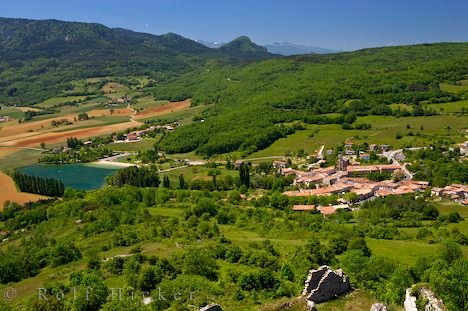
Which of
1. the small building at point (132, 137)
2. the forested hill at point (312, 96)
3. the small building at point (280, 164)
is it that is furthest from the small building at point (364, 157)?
the small building at point (132, 137)

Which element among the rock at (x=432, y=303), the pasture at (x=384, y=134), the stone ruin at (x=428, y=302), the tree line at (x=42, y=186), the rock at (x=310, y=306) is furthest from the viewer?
the pasture at (x=384, y=134)

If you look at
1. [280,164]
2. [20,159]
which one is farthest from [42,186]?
[280,164]

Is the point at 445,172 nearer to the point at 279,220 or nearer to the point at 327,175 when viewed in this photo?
the point at 327,175

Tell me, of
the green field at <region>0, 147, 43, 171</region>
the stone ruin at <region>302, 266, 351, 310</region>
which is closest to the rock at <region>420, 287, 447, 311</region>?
A: the stone ruin at <region>302, 266, 351, 310</region>

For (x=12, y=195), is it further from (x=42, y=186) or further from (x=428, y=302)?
(x=428, y=302)

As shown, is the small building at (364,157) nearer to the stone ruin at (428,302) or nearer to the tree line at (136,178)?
the tree line at (136,178)

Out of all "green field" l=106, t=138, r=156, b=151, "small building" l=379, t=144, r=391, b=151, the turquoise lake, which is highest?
"small building" l=379, t=144, r=391, b=151

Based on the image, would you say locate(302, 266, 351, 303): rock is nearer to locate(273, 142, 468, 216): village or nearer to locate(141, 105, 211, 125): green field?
locate(273, 142, 468, 216): village
